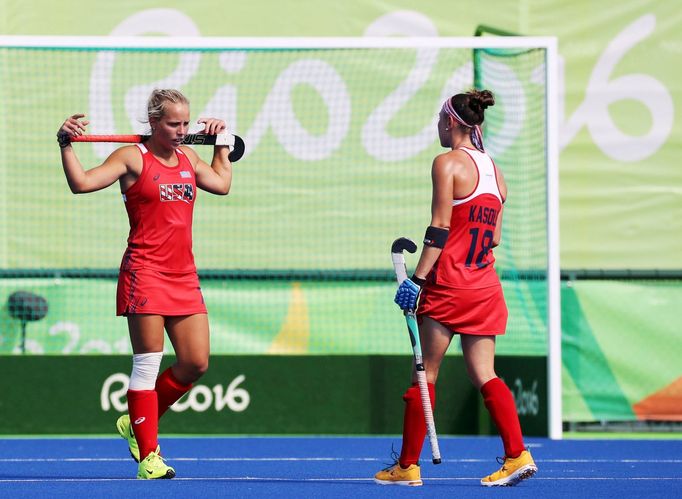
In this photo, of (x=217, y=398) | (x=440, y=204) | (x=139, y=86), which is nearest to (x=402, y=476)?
(x=440, y=204)

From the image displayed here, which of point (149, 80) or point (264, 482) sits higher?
point (149, 80)

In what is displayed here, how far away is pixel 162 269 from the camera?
673 cm

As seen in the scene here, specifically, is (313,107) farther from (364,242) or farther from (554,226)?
(554,226)

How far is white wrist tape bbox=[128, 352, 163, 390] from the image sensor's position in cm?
675

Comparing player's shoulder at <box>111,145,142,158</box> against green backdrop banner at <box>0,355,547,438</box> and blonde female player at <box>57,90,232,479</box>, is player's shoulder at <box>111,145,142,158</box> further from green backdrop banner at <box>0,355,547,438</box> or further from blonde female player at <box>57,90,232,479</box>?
green backdrop banner at <box>0,355,547,438</box>

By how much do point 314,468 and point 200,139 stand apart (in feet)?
6.67

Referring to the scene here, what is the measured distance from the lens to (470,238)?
260 inches

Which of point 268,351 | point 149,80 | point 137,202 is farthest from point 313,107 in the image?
point 137,202

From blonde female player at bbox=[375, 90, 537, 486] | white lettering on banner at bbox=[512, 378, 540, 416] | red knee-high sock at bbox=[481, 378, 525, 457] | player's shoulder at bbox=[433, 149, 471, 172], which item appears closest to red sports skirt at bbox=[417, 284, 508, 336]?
blonde female player at bbox=[375, 90, 537, 486]

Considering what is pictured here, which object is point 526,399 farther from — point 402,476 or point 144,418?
point 144,418

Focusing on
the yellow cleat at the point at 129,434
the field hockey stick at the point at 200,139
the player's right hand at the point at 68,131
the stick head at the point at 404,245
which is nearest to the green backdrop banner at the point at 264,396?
the yellow cleat at the point at 129,434

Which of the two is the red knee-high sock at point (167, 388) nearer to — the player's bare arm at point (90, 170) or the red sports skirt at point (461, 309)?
the player's bare arm at point (90, 170)

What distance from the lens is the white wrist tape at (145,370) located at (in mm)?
6754

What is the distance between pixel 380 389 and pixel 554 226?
1.82 meters
